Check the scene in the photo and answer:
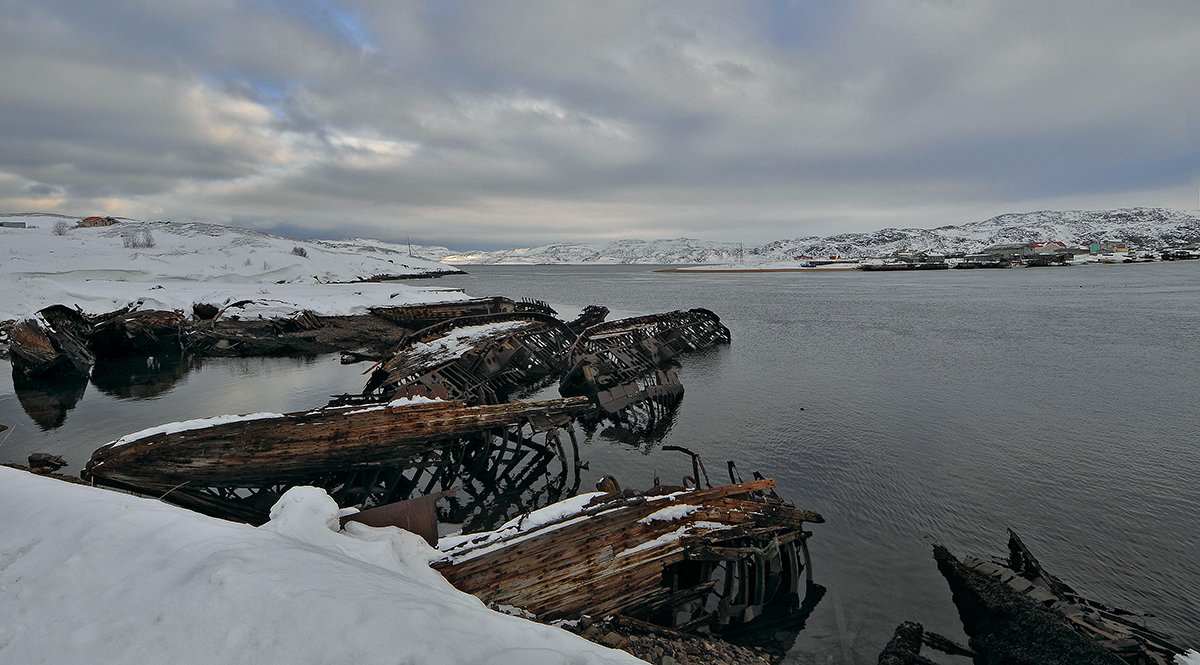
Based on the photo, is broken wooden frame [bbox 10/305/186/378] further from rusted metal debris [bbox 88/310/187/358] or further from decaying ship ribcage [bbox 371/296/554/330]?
decaying ship ribcage [bbox 371/296/554/330]

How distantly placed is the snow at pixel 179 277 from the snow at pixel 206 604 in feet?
114

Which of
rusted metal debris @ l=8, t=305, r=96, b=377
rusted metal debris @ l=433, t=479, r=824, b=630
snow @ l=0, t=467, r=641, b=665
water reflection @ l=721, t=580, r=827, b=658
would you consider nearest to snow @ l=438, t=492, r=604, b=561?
rusted metal debris @ l=433, t=479, r=824, b=630

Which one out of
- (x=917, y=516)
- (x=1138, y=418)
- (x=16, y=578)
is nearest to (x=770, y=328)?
(x=1138, y=418)

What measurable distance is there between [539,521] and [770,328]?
3760cm

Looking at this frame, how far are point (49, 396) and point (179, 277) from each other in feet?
140

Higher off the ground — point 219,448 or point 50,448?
point 219,448

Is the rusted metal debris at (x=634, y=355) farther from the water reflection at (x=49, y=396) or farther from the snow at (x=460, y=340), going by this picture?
the water reflection at (x=49, y=396)

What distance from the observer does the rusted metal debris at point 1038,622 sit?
21.6 feet

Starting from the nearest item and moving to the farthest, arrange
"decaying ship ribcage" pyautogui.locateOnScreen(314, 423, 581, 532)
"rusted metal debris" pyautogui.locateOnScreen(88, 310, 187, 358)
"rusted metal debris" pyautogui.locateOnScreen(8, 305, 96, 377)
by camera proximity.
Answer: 1. "decaying ship ribcage" pyautogui.locateOnScreen(314, 423, 581, 532)
2. "rusted metal debris" pyautogui.locateOnScreen(8, 305, 96, 377)
3. "rusted metal debris" pyautogui.locateOnScreen(88, 310, 187, 358)

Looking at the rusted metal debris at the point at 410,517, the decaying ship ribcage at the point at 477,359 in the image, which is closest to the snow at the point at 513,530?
the rusted metal debris at the point at 410,517

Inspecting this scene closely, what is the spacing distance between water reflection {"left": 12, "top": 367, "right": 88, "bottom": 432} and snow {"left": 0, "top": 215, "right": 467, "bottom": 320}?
740cm

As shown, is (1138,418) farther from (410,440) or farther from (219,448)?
(219,448)

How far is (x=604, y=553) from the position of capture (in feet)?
24.4

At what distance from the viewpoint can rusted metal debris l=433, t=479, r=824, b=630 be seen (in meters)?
6.95
